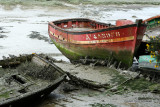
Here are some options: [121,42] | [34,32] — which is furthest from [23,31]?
[121,42]

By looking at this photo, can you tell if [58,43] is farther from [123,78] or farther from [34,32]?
[34,32]

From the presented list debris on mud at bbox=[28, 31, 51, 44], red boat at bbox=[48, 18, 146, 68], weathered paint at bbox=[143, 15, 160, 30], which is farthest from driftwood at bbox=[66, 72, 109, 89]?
debris on mud at bbox=[28, 31, 51, 44]

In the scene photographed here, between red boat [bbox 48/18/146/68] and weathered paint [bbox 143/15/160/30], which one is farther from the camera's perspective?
weathered paint [bbox 143/15/160/30]

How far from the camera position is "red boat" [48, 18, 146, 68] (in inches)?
376

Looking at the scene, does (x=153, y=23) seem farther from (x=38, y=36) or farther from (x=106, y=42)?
(x=38, y=36)

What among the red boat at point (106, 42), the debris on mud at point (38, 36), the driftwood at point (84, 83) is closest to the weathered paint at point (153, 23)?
Answer: the red boat at point (106, 42)

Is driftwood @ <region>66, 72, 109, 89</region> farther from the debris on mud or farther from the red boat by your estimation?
the debris on mud

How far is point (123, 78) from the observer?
9172mm

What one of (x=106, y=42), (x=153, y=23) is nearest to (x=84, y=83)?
(x=106, y=42)

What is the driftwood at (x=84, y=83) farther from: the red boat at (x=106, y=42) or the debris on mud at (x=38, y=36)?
the debris on mud at (x=38, y=36)

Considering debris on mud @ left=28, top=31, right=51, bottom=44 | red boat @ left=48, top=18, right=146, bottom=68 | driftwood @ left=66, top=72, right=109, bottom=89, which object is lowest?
debris on mud @ left=28, top=31, right=51, bottom=44

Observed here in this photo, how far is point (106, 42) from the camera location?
10.3m

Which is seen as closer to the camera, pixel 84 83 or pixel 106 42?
pixel 84 83

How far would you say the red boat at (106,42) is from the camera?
31.3 feet
